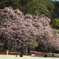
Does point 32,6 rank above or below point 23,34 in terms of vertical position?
above

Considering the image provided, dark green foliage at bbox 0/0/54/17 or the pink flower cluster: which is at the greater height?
dark green foliage at bbox 0/0/54/17

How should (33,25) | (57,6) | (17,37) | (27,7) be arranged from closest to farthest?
(17,37), (33,25), (27,7), (57,6)

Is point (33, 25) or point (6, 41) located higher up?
point (33, 25)

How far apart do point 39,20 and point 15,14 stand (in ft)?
14.4

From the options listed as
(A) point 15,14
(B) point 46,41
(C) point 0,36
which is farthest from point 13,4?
(B) point 46,41

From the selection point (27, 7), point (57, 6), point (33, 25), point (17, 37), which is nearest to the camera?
point (17, 37)

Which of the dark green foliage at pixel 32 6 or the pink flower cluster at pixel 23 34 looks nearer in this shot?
the pink flower cluster at pixel 23 34

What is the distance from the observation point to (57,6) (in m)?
61.4

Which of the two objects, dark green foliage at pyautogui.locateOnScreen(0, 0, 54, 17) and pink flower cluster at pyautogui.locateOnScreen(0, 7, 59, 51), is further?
dark green foliage at pyautogui.locateOnScreen(0, 0, 54, 17)

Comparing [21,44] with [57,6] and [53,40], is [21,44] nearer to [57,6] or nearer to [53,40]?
[53,40]

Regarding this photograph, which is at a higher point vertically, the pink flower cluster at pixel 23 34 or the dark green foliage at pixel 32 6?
the dark green foliage at pixel 32 6

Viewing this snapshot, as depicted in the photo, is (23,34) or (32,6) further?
(32,6)

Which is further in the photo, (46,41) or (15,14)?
(15,14)

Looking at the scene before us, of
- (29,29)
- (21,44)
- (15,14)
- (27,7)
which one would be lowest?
(21,44)
